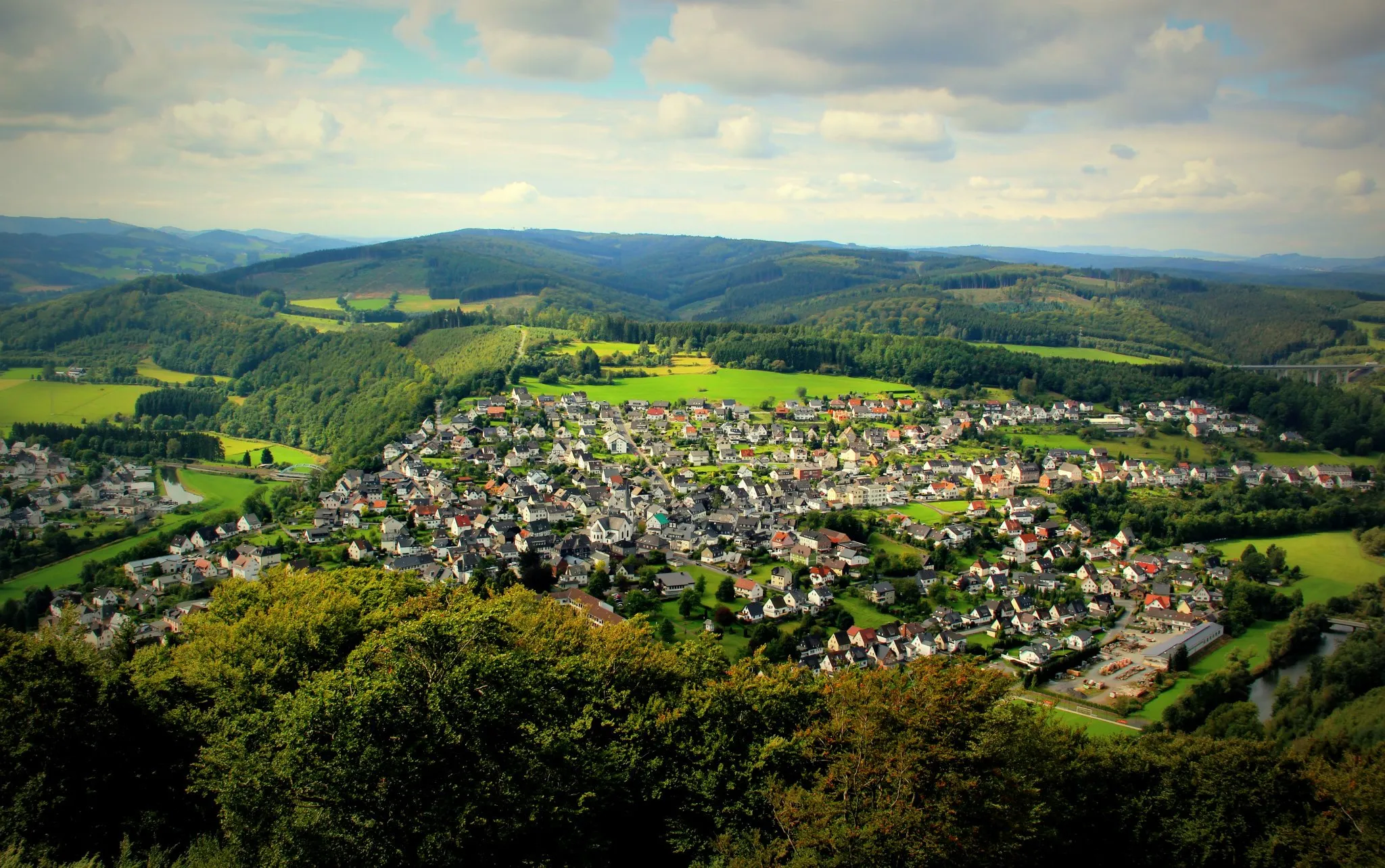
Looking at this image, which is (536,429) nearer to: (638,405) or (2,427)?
(638,405)

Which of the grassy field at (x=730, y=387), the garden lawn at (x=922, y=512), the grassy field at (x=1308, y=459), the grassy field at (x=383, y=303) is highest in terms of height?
the grassy field at (x=383, y=303)

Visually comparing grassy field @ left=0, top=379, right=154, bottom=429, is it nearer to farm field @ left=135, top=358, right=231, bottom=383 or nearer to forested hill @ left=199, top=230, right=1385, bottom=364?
farm field @ left=135, top=358, right=231, bottom=383

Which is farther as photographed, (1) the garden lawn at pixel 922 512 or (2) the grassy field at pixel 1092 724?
(1) the garden lawn at pixel 922 512

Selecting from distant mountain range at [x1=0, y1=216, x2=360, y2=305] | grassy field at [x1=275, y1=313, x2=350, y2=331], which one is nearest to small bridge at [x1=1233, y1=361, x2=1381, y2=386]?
grassy field at [x1=275, y1=313, x2=350, y2=331]

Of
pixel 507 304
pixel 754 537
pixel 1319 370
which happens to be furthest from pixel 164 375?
pixel 1319 370

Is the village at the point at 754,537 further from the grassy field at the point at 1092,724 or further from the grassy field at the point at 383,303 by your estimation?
the grassy field at the point at 383,303

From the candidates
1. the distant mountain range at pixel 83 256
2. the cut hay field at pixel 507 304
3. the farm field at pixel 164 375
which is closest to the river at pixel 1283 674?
the farm field at pixel 164 375

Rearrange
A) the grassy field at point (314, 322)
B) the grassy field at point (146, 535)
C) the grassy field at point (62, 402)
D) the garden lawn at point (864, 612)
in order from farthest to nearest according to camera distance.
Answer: the grassy field at point (314, 322)
the grassy field at point (62, 402)
the grassy field at point (146, 535)
the garden lawn at point (864, 612)

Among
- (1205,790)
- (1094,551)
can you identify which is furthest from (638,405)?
(1205,790)
